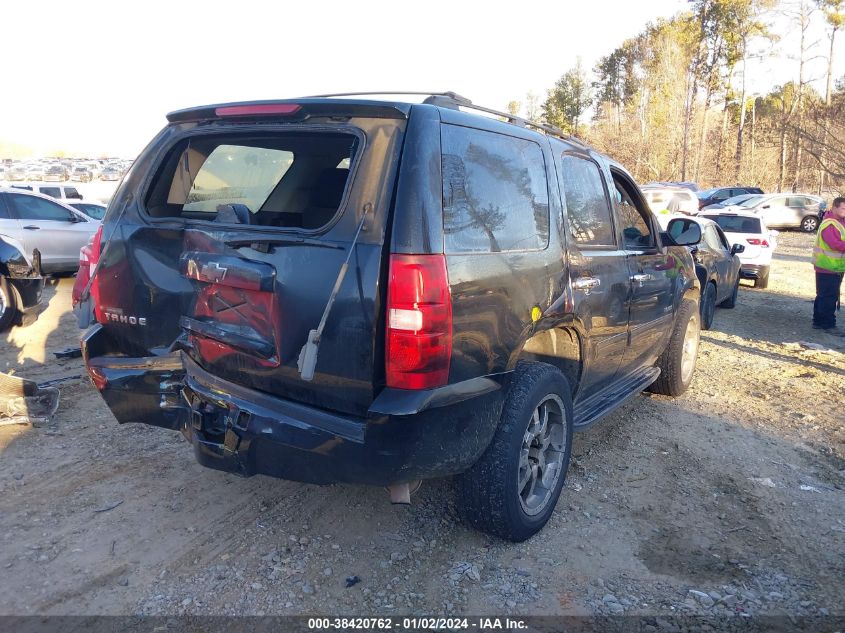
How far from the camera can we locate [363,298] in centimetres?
251

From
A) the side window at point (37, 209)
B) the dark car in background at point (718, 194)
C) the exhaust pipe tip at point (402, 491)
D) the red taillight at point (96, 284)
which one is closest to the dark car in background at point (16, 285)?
the side window at point (37, 209)

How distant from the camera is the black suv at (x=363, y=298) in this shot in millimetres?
2541

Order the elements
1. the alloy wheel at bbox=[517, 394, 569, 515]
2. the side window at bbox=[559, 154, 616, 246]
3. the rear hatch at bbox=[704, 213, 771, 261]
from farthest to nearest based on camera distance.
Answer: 1. the rear hatch at bbox=[704, 213, 771, 261]
2. the side window at bbox=[559, 154, 616, 246]
3. the alloy wheel at bbox=[517, 394, 569, 515]

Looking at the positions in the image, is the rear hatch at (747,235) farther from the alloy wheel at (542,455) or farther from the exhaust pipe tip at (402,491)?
the exhaust pipe tip at (402,491)

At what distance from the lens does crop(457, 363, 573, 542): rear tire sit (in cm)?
301

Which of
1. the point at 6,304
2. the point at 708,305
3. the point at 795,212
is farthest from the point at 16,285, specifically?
the point at 795,212

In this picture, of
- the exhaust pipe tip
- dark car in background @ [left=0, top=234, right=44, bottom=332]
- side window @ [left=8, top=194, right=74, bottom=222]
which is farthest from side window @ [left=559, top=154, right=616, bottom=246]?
side window @ [left=8, top=194, right=74, bottom=222]

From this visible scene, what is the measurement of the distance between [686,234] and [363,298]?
3461 mm

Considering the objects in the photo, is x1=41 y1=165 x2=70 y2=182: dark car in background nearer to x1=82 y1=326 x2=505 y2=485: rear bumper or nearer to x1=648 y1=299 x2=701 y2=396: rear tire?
x1=648 y1=299 x2=701 y2=396: rear tire

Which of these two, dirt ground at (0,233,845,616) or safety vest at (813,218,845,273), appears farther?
safety vest at (813,218,845,273)

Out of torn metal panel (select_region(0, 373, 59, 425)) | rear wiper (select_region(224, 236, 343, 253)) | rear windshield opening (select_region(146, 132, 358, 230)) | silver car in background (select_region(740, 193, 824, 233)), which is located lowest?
torn metal panel (select_region(0, 373, 59, 425))

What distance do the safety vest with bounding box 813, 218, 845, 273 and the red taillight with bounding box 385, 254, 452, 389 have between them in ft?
26.7

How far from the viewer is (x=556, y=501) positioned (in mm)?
3506

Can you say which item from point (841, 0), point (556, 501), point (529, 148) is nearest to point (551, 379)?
point (556, 501)
